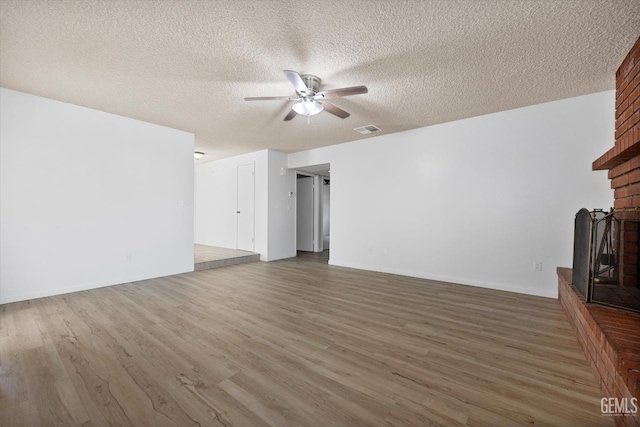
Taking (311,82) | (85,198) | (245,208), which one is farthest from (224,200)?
(311,82)

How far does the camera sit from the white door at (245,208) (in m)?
6.34

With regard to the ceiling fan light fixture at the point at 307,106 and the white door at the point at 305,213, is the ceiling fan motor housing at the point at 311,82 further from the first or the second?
the white door at the point at 305,213

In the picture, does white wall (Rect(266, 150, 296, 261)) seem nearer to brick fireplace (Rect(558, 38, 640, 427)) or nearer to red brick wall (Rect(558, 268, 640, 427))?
brick fireplace (Rect(558, 38, 640, 427))

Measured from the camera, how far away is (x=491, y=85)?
290cm

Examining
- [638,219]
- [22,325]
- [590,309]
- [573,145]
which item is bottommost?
[22,325]

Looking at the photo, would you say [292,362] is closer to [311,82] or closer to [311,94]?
A: [311,94]

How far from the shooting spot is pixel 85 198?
12.2 feet

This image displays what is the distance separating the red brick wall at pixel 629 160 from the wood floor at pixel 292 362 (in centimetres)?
81

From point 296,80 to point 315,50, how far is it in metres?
0.30

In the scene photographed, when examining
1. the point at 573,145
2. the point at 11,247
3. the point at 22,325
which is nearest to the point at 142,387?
the point at 22,325

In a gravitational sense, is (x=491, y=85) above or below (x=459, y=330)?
above

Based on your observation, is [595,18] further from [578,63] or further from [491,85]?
[491,85]

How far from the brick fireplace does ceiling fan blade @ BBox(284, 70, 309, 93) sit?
101 inches

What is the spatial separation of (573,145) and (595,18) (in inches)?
75.0
